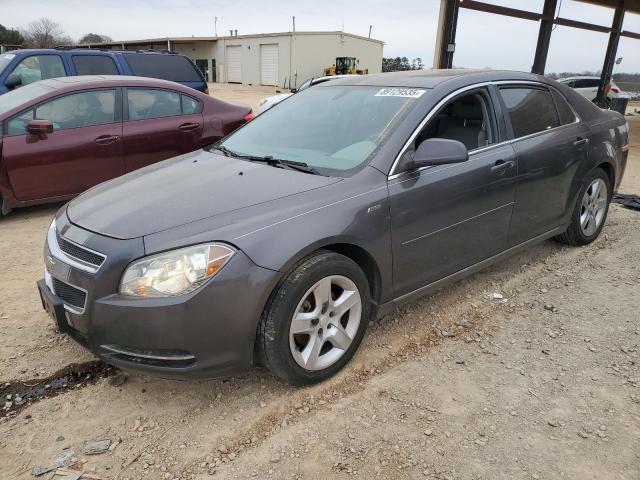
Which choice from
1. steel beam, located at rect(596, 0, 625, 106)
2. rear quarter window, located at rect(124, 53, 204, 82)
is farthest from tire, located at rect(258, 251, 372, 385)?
steel beam, located at rect(596, 0, 625, 106)

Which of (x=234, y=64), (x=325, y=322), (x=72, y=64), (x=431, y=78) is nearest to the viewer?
(x=325, y=322)

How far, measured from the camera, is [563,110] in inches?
169

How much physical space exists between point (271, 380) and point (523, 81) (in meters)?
2.96

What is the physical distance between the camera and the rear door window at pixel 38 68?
7.94 m

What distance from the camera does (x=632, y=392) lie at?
2746 mm

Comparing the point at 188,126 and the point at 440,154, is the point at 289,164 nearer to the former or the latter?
the point at 440,154

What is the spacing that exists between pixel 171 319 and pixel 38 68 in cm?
752

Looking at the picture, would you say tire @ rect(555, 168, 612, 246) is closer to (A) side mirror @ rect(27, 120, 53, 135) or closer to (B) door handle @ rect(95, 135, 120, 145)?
(B) door handle @ rect(95, 135, 120, 145)

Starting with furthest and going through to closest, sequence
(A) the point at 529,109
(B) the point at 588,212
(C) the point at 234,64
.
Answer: (C) the point at 234,64
(B) the point at 588,212
(A) the point at 529,109

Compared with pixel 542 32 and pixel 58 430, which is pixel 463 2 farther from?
pixel 58 430

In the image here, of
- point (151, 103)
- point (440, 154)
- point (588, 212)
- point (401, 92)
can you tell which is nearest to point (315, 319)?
point (440, 154)

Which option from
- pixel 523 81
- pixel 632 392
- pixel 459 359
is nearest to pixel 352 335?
pixel 459 359

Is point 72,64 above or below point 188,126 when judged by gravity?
above

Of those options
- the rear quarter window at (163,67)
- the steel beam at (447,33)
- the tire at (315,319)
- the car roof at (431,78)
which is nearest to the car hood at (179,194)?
the tire at (315,319)
